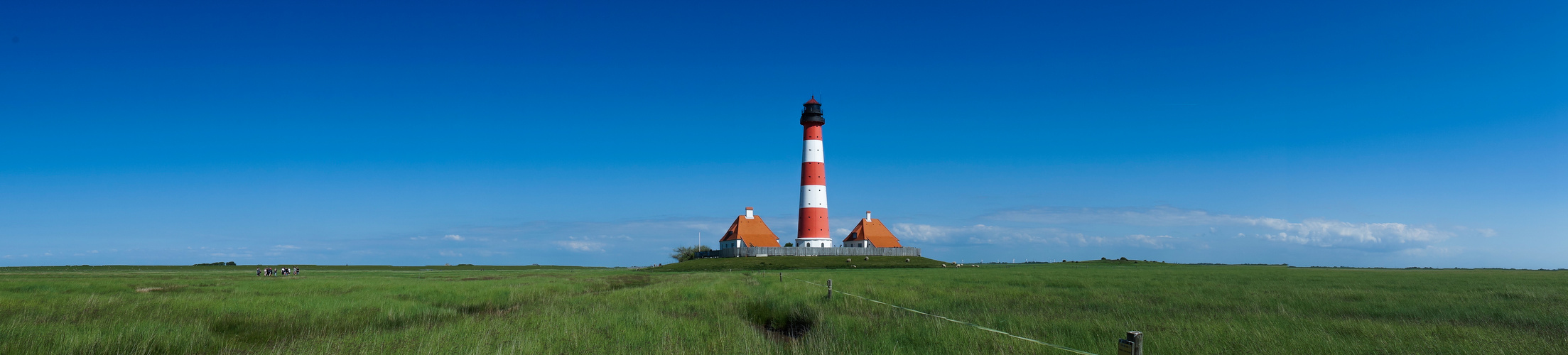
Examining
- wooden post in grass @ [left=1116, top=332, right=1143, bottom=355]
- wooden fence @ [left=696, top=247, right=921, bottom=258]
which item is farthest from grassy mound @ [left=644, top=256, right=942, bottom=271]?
wooden post in grass @ [left=1116, top=332, right=1143, bottom=355]

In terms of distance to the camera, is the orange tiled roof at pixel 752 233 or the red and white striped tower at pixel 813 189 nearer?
the red and white striped tower at pixel 813 189

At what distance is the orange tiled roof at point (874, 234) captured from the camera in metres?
77.7

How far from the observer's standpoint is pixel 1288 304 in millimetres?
17656

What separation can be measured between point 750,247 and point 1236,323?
197 feet

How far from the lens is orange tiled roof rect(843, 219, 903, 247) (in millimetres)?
77688

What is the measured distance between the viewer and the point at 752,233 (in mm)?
76562

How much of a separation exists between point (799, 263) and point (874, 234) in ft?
61.0

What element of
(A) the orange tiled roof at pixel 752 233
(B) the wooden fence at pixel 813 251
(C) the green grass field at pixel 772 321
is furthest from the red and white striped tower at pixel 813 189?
(C) the green grass field at pixel 772 321

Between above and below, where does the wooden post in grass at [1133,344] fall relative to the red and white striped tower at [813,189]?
below

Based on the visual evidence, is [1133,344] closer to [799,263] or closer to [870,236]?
[799,263]

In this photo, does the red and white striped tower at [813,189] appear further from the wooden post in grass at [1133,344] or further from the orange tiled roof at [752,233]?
the wooden post in grass at [1133,344]

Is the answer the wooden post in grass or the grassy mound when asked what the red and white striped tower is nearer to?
the grassy mound

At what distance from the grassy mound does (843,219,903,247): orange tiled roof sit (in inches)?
275

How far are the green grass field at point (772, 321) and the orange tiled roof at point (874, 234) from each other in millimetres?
53090
